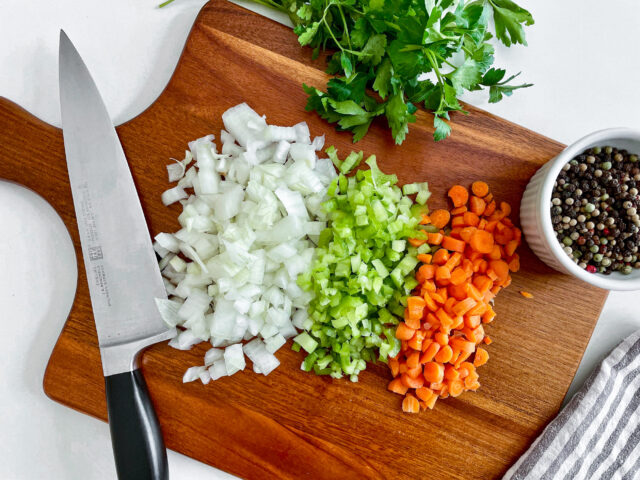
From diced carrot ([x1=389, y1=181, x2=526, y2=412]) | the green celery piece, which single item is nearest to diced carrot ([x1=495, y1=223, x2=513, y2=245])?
diced carrot ([x1=389, y1=181, x2=526, y2=412])

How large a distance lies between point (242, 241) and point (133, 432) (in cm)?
68

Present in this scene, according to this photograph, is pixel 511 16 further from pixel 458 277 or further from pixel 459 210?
pixel 458 277

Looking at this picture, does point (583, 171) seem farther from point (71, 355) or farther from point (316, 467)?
point (71, 355)

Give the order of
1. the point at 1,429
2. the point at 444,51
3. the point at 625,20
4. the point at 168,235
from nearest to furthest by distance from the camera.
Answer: the point at 444,51
the point at 168,235
the point at 1,429
the point at 625,20

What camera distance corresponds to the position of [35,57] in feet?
6.00

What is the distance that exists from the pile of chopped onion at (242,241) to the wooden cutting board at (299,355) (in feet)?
0.25

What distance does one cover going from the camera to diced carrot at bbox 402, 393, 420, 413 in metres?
1.63

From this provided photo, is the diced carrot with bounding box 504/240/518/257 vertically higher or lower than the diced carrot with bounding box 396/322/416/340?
higher

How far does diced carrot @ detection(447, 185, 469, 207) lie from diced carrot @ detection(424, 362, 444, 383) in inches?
21.6

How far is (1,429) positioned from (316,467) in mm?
1196

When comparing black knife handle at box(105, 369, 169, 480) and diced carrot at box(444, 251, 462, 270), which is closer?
black knife handle at box(105, 369, 169, 480)

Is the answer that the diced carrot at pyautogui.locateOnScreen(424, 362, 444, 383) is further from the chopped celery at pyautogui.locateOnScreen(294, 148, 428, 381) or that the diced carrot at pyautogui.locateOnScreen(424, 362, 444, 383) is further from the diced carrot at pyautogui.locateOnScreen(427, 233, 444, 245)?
the diced carrot at pyautogui.locateOnScreen(427, 233, 444, 245)

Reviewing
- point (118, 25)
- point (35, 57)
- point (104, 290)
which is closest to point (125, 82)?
point (118, 25)

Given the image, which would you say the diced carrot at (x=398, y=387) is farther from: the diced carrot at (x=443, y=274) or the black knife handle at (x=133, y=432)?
the black knife handle at (x=133, y=432)
